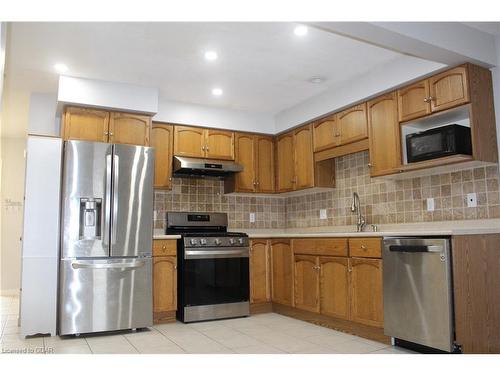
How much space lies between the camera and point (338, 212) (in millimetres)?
4805

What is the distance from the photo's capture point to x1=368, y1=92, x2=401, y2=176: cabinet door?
12.3ft

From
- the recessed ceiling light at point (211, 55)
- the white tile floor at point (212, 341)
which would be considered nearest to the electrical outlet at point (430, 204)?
the white tile floor at point (212, 341)

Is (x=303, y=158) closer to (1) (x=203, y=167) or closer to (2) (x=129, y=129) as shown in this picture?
(1) (x=203, y=167)

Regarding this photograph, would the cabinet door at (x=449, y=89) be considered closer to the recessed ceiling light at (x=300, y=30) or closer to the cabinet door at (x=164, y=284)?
the recessed ceiling light at (x=300, y=30)

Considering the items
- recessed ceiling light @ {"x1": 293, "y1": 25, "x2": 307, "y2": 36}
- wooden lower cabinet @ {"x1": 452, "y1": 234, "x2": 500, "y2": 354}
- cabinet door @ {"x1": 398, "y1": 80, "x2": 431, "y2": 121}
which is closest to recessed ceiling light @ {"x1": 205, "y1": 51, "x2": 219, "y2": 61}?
recessed ceiling light @ {"x1": 293, "y1": 25, "x2": 307, "y2": 36}

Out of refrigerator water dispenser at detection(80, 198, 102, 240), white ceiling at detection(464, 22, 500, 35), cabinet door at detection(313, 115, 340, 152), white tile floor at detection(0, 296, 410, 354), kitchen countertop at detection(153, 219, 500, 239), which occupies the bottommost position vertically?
white tile floor at detection(0, 296, 410, 354)

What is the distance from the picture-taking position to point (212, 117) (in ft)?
16.7

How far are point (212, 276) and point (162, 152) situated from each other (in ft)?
4.92

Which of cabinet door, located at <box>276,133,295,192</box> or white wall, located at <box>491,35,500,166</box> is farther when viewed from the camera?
cabinet door, located at <box>276,133,295,192</box>

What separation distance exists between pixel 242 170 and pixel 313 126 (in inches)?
39.4

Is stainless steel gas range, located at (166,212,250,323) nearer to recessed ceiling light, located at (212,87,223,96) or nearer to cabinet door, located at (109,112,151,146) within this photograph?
cabinet door, located at (109,112,151,146)

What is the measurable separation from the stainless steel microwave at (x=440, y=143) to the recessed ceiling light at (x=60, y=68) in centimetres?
314

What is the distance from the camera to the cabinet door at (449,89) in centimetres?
322
